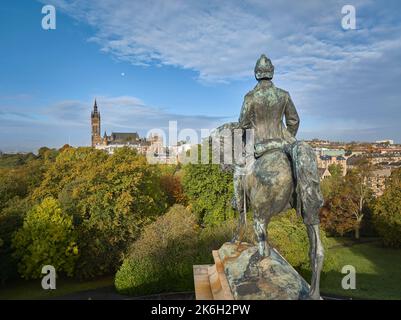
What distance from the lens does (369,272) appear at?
108ft

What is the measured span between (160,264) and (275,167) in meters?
18.9

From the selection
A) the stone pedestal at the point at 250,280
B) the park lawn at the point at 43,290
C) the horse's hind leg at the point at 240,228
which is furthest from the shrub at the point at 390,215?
the stone pedestal at the point at 250,280

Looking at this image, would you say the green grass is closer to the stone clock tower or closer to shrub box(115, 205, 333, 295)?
shrub box(115, 205, 333, 295)

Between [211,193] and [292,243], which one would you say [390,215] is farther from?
[292,243]

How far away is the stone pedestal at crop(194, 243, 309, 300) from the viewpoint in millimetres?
6668

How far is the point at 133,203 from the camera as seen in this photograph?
3034cm

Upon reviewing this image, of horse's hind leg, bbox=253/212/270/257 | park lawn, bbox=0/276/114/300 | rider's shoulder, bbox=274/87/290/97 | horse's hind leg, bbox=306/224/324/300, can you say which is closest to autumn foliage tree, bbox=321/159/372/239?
park lawn, bbox=0/276/114/300

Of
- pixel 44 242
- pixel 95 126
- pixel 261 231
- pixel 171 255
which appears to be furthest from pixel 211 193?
pixel 95 126

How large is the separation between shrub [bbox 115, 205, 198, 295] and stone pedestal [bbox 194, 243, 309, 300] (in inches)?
622

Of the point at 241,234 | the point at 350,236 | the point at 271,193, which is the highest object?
the point at 271,193

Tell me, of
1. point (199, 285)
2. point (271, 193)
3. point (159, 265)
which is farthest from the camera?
point (159, 265)
